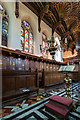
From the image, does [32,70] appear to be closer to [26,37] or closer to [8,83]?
[26,37]

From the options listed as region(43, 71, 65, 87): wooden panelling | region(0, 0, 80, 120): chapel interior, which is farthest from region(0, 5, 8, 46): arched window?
region(43, 71, 65, 87): wooden panelling

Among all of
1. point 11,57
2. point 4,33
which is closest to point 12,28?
point 4,33

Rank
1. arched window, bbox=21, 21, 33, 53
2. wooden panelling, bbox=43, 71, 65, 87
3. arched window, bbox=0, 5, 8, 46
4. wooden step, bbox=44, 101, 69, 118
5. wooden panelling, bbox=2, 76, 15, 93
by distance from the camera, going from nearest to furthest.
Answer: wooden step, bbox=44, 101, 69, 118 → wooden panelling, bbox=2, 76, 15, 93 → wooden panelling, bbox=43, 71, 65, 87 → arched window, bbox=0, 5, 8, 46 → arched window, bbox=21, 21, 33, 53

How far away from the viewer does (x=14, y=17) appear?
5363 mm

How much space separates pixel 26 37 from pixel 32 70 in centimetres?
338

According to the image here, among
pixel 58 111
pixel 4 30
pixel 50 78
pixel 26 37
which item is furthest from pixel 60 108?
pixel 26 37

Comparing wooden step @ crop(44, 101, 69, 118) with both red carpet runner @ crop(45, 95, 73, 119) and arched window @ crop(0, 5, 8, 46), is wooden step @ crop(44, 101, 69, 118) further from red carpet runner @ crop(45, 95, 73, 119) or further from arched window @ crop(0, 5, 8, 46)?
arched window @ crop(0, 5, 8, 46)

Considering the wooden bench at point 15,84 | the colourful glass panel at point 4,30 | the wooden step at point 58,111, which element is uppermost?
the colourful glass panel at point 4,30

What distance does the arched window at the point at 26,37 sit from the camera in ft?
22.2

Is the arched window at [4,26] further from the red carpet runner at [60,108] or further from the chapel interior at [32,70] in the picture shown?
the red carpet runner at [60,108]

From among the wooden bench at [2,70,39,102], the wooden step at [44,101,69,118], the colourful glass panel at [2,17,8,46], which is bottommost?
the wooden step at [44,101,69,118]

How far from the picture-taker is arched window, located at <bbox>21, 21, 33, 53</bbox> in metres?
6.76

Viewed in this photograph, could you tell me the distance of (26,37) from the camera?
7168 millimetres

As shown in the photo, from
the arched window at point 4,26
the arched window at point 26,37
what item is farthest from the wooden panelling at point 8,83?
the arched window at point 26,37
